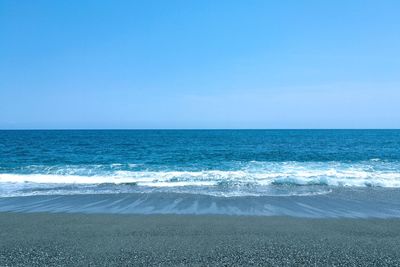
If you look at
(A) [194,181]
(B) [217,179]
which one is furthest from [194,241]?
(B) [217,179]

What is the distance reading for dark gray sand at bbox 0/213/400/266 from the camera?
6.10 m

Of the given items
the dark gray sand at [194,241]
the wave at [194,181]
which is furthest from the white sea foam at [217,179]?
the dark gray sand at [194,241]

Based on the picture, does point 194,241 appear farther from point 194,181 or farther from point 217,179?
point 217,179

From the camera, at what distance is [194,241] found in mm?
7121

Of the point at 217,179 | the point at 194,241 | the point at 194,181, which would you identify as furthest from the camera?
the point at 217,179

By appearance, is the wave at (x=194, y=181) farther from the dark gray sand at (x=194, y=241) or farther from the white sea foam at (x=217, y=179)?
the dark gray sand at (x=194, y=241)

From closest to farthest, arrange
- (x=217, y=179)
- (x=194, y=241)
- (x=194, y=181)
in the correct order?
(x=194, y=241)
(x=194, y=181)
(x=217, y=179)

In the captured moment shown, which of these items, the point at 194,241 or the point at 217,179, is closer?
the point at 194,241

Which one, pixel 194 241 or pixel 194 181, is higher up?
pixel 194 241

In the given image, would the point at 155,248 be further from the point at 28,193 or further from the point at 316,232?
the point at 28,193

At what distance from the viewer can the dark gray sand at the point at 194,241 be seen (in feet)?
20.0

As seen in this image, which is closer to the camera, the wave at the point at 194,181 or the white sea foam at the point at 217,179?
the wave at the point at 194,181

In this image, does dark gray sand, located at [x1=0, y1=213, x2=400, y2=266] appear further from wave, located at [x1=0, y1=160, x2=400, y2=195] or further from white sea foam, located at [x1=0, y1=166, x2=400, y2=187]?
white sea foam, located at [x1=0, y1=166, x2=400, y2=187]

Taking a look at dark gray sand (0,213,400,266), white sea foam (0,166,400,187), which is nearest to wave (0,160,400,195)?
white sea foam (0,166,400,187)
